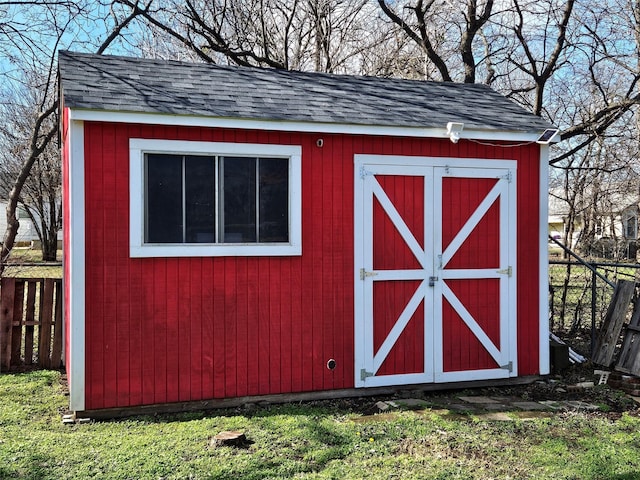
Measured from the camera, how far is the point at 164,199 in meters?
5.46

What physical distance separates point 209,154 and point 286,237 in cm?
107

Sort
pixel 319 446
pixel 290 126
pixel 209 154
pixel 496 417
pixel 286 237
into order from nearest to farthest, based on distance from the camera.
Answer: pixel 319 446 < pixel 496 417 < pixel 209 154 < pixel 290 126 < pixel 286 237

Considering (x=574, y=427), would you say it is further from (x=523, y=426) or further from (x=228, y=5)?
(x=228, y=5)

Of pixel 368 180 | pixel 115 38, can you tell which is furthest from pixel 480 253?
pixel 115 38

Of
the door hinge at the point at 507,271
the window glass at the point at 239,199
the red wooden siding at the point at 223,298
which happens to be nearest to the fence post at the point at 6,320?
the red wooden siding at the point at 223,298

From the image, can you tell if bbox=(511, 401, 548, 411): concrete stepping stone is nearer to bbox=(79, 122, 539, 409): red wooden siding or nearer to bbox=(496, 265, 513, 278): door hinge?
bbox=(79, 122, 539, 409): red wooden siding

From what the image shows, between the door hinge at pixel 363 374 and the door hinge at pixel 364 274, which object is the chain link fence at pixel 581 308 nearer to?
the door hinge at pixel 364 274

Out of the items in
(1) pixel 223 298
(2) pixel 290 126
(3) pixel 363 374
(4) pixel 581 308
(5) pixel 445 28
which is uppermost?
(5) pixel 445 28

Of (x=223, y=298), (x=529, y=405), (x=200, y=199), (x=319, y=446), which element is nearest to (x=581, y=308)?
(x=529, y=405)

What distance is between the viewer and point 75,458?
4.23 meters

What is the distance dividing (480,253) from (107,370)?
3880 millimetres

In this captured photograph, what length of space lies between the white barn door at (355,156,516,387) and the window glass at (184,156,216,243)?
4.77 feet

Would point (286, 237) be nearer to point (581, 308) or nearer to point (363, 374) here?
point (363, 374)

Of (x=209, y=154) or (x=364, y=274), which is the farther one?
(x=364, y=274)
